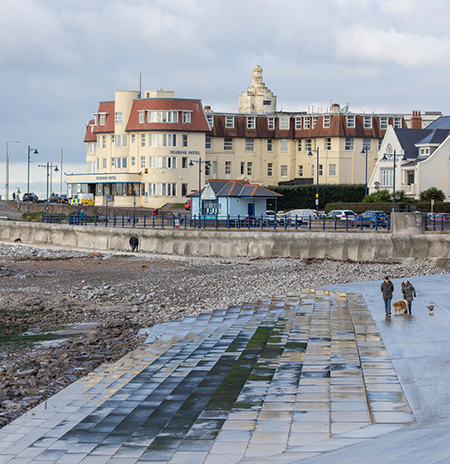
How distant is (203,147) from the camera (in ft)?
271

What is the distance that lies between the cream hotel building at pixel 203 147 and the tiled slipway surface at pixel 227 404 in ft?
203

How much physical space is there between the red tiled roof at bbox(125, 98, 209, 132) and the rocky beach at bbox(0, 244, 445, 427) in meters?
30.1

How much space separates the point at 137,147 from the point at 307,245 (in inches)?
1611

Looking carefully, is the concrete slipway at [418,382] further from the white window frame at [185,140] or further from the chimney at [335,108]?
the chimney at [335,108]

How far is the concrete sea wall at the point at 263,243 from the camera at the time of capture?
134ft

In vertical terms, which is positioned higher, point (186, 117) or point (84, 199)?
point (186, 117)

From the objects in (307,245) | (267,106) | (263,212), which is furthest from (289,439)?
(267,106)

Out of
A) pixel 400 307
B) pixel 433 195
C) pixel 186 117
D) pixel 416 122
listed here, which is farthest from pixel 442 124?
pixel 400 307

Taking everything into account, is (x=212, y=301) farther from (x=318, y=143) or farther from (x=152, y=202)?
(x=318, y=143)

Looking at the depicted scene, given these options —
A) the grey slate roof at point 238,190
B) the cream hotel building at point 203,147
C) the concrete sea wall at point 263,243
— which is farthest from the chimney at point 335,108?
the concrete sea wall at point 263,243

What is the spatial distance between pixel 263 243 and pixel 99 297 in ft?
61.2

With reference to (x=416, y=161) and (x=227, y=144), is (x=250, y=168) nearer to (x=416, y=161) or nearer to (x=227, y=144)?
(x=227, y=144)

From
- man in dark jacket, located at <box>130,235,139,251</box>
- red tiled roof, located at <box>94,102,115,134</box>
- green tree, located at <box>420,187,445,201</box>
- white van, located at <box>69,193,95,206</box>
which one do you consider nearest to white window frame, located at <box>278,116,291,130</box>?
red tiled roof, located at <box>94,102,115,134</box>

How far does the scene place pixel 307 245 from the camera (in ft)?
149
